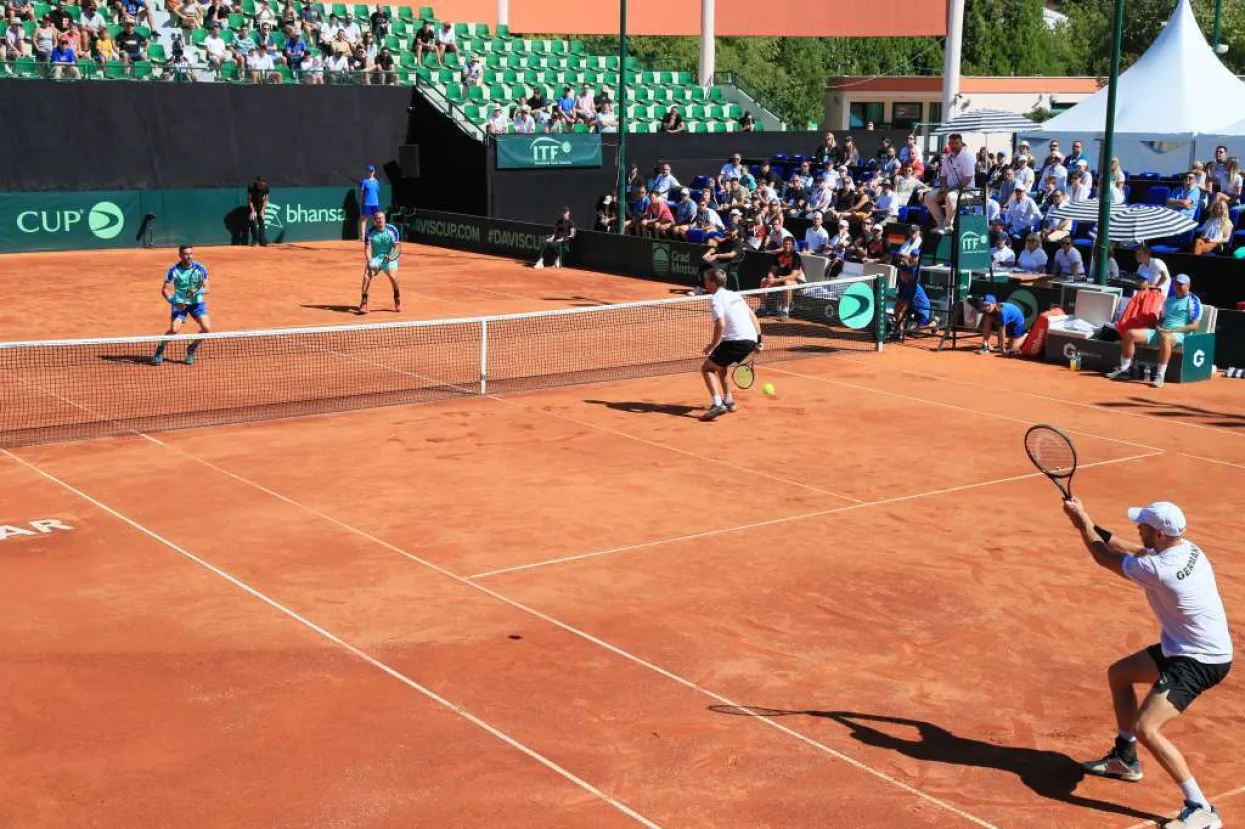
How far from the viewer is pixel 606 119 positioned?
132ft

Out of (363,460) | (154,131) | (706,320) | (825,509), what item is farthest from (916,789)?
Answer: (154,131)

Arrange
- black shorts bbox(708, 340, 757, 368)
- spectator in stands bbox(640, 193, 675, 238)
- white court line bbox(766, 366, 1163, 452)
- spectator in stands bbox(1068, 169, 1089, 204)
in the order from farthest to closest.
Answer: spectator in stands bbox(640, 193, 675, 238) < spectator in stands bbox(1068, 169, 1089, 204) < black shorts bbox(708, 340, 757, 368) < white court line bbox(766, 366, 1163, 452)

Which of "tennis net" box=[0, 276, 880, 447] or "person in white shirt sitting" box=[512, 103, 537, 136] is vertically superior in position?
"person in white shirt sitting" box=[512, 103, 537, 136]

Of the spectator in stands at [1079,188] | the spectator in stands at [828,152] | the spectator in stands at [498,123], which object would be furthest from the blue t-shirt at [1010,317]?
the spectator in stands at [498,123]

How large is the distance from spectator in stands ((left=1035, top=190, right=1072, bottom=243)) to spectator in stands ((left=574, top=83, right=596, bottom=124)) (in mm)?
15614

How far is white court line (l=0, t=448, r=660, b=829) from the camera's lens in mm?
7922

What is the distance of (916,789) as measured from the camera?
801 cm

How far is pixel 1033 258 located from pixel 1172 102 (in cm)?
997

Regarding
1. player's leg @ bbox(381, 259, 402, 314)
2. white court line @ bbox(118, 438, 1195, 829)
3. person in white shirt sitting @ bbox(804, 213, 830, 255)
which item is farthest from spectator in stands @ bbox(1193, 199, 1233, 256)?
player's leg @ bbox(381, 259, 402, 314)

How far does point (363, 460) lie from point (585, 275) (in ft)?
56.5

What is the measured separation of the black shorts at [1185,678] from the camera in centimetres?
753

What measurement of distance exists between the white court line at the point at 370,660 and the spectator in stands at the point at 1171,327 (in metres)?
13.6

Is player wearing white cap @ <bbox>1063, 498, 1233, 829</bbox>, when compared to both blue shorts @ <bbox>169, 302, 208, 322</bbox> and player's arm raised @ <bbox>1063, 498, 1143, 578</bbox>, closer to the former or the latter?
player's arm raised @ <bbox>1063, 498, 1143, 578</bbox>

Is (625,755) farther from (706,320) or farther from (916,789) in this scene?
(706,320)
